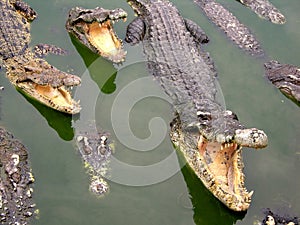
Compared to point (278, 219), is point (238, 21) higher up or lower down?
higher up

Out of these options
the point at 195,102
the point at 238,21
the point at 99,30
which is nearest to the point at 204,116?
the point at 195,102

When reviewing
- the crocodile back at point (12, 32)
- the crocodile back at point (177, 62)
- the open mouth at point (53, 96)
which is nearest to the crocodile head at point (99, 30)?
the crocodile back at point (177, 62)

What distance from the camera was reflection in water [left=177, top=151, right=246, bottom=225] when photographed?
279 inches

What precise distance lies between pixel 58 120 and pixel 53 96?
1.41 feet

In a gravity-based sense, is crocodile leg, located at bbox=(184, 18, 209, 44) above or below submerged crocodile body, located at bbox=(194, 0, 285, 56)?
below

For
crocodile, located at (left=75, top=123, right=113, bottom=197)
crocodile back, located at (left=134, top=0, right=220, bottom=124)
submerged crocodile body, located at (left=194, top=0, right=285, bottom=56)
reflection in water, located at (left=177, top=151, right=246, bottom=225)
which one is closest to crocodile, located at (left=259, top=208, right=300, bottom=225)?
reflection in water, located at (left=177, top=151, right=246, bottom=225)

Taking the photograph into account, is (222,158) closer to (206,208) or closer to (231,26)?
(206,208)

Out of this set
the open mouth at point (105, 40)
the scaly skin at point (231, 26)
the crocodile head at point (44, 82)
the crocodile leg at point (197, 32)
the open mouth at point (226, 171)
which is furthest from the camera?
the crocodile leg at point (197, 32)

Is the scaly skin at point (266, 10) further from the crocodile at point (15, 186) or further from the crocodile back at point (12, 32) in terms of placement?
the crocodile at point (15, 186)

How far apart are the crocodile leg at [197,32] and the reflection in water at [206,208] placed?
143 inches

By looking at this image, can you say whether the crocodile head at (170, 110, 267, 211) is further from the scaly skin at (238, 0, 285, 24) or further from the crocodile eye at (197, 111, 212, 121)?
the scaly skin at (238, 0, 285, 24)

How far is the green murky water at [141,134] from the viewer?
23.5 feet

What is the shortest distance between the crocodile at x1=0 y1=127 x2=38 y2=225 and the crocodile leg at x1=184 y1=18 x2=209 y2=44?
4558 mm

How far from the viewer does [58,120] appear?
8453 millimetres
